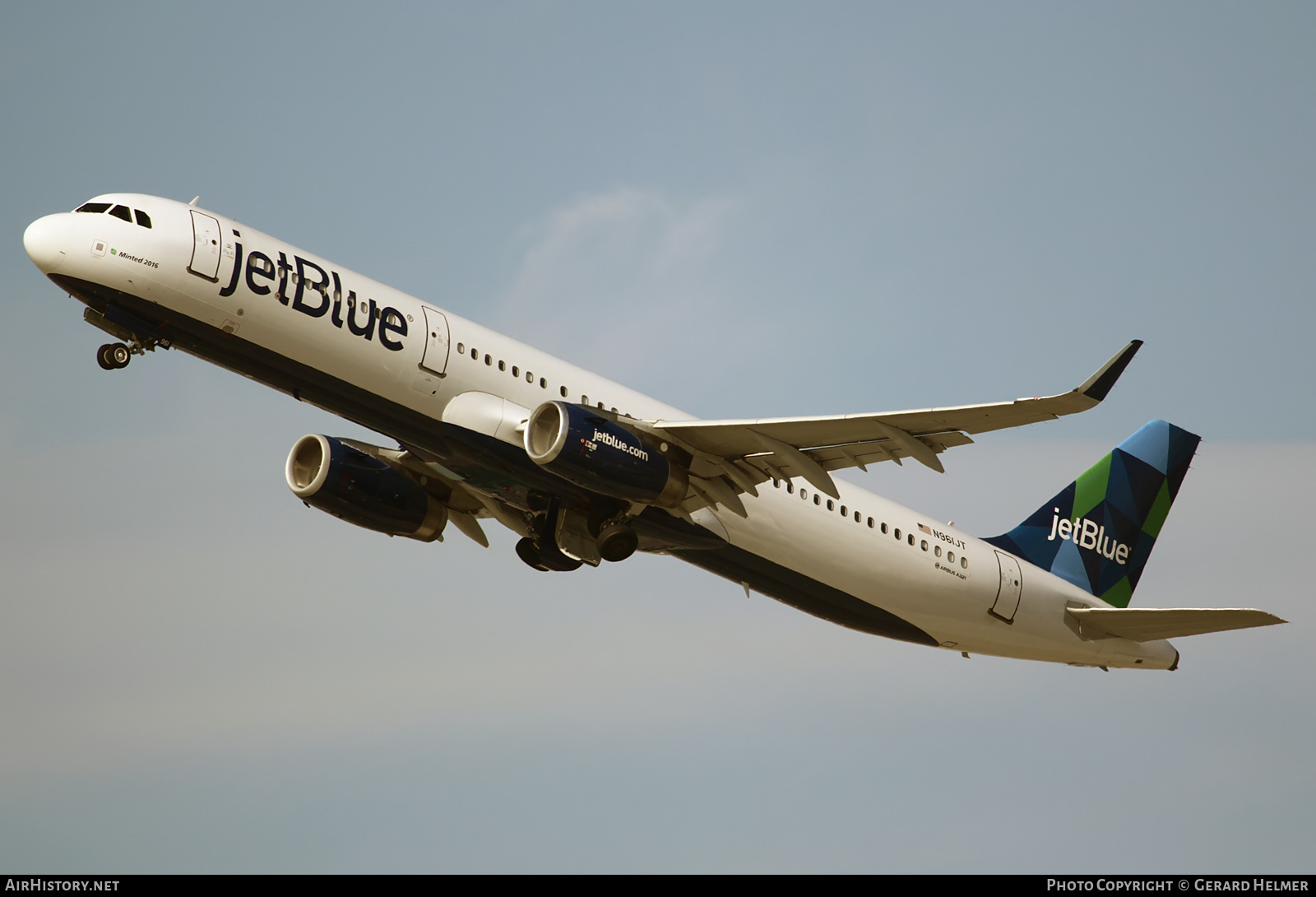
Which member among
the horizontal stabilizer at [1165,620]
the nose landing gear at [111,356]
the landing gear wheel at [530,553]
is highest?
the nose landing gear at [111,356]

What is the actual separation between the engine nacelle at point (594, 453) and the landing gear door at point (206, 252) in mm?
6290

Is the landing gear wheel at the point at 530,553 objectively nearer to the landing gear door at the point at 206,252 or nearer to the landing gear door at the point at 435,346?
the landing gear door at the point at 435,346

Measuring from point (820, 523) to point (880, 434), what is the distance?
4.89m

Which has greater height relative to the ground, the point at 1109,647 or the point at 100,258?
the point at 100,258

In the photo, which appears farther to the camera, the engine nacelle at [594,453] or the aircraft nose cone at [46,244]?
the engine nacelle at [594,453]

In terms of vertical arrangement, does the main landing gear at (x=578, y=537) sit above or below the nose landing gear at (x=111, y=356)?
below

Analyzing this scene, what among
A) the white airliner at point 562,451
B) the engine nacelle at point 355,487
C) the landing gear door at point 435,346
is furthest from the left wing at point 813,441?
the engine nacelle at point 355,487

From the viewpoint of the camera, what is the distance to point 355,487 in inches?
1246

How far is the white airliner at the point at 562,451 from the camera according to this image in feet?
82.9

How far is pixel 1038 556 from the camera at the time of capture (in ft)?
119

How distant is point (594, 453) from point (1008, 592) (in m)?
12.6
